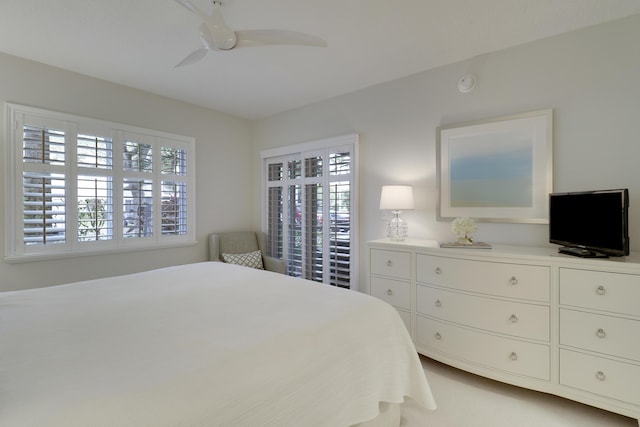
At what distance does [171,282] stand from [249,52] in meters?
2.02

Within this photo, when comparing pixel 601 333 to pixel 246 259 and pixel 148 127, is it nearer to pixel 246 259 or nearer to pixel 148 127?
pixel 246 259

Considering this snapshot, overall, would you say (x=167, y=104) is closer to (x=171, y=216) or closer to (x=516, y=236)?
(x=171, y=216)

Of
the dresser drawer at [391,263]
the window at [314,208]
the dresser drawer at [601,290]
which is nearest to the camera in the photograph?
the dresser drawer at [601,290]

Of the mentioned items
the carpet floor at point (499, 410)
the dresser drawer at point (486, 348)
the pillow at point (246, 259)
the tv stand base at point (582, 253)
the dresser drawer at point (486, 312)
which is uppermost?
the tv stand base at point (582, 253)

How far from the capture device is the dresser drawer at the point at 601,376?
1.80 m

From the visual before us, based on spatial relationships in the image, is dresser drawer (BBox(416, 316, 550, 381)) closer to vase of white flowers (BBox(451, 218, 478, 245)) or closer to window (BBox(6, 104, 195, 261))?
vase of white flowers (BBox(451, 218, 478, 245))

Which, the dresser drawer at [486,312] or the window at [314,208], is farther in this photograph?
the window at [314,208]

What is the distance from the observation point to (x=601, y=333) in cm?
188

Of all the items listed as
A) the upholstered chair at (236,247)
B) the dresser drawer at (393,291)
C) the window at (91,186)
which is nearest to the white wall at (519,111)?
the dresser drawer at (393,291)

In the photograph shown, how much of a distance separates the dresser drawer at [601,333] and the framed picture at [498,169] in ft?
2.62

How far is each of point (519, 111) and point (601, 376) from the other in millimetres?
1988

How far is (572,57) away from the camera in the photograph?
92.6 inches

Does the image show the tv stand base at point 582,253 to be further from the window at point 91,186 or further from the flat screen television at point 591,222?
the window at point 91,186

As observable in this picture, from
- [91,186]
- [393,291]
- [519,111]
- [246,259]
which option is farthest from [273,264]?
[519,111]
